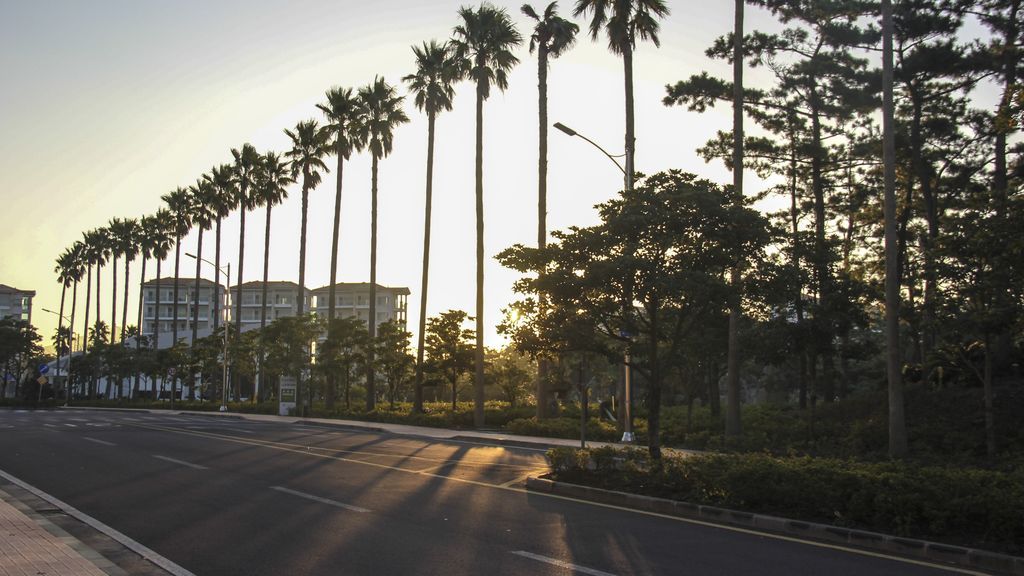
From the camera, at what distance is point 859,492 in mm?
9742

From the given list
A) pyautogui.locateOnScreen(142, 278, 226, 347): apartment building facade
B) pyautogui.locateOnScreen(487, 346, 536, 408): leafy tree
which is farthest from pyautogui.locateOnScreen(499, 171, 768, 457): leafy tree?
pyautogui.locateOnScreen(142, 278, 226, 347): apartment building facade

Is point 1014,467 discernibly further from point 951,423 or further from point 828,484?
point 828,484

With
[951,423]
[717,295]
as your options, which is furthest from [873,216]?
[717,295]

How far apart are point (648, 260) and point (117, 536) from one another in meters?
9.11

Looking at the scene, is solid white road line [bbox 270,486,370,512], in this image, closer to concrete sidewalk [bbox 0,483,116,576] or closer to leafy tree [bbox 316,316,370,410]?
concrete sidewalk [bbox 0,483,116,576]

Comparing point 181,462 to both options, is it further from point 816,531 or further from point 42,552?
point 816,531

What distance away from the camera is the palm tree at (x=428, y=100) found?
41.2 metres

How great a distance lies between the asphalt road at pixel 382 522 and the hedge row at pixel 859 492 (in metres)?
0.84

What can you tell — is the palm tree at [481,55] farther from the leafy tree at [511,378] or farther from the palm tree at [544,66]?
the leafy tree at [511,378]

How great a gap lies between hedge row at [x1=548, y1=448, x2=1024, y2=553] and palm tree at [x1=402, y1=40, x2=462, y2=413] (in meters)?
28.6

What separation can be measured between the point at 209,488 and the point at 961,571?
11542 mm

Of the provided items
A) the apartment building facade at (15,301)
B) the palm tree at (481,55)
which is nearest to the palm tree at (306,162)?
the palm tree at (481,55)

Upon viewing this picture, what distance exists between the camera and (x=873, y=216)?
3125 cm

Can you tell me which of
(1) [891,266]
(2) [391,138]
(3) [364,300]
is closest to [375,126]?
(2) [391,138]
